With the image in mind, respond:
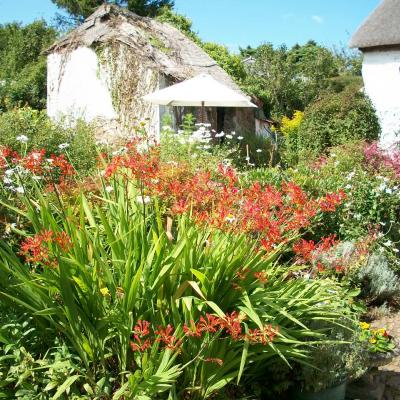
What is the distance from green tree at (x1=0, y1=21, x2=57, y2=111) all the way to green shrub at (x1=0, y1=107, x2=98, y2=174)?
1331 centimetres

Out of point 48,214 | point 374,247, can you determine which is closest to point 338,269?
point 48,214

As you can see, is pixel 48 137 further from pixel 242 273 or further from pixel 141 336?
pixel 141 336

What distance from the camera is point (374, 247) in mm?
6980

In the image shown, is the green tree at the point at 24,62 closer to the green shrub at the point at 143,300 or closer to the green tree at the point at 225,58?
the green tree at the point at 225,58

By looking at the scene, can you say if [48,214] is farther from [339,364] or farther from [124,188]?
[339,364]

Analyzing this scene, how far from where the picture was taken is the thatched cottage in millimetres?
14906

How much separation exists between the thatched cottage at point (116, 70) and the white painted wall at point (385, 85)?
16.2 ft

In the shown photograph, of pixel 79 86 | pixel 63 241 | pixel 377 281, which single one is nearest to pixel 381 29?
pixel 79 86

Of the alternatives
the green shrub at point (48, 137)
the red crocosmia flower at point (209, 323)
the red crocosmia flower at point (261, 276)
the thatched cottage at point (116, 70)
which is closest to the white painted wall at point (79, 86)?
the thatched cottage at point (116, 70)

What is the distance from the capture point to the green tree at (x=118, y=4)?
35062 millimetres

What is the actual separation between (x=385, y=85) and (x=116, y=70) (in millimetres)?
8601

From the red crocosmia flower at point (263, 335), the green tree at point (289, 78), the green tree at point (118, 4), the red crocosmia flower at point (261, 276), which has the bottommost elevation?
the red crocosmia flower at point (263, 335)

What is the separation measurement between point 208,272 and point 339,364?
130cm

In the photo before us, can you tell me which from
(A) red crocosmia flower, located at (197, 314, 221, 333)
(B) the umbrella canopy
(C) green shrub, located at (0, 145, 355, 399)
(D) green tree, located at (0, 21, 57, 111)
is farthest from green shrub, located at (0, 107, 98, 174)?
(D) green tree, located at (0, 21, 57, 111)
